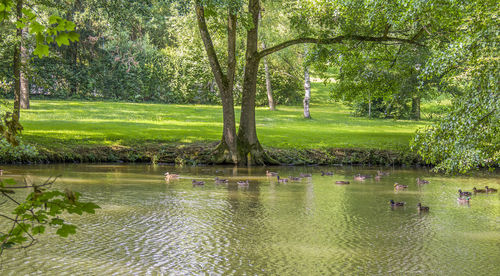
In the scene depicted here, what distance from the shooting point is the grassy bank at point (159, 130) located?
→ 25734 millimetres

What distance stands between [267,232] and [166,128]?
20196 millimetres

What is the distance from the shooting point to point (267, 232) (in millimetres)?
11445

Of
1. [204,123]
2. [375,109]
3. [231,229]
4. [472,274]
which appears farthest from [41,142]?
[375,109]

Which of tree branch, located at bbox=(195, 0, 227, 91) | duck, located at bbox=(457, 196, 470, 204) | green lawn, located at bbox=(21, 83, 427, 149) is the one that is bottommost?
duck, located at bbox=(457, 196, 470, 204)

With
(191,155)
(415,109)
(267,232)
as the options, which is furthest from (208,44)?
(415,109)

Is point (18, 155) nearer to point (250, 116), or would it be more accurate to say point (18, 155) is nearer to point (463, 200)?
point (250, 116)

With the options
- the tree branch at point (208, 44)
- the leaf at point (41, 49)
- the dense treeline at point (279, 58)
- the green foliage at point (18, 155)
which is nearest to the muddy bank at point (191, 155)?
the green foliage at point (18, 155)

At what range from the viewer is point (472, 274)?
8.62m

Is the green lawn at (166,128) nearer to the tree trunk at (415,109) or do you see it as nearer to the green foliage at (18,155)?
the green foliage at (18,155)

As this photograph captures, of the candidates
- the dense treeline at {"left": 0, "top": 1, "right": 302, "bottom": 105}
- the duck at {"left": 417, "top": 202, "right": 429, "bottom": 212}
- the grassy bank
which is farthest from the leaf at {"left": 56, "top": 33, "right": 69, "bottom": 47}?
the dense treeline at {"left": 0, "top": 1, "right": 302, "bottom": 105}

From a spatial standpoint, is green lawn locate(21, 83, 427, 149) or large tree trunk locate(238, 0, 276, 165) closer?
large tree trunk locate(238, 0, 276, 165)

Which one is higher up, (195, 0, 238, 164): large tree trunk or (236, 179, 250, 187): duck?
(195, 0, 238, 164): large tree trunk

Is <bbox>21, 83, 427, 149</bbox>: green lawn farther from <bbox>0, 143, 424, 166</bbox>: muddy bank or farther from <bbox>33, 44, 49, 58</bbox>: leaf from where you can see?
<bbox>33, 44, 49, 58</bbox>: leaf

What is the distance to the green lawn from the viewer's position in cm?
2655
